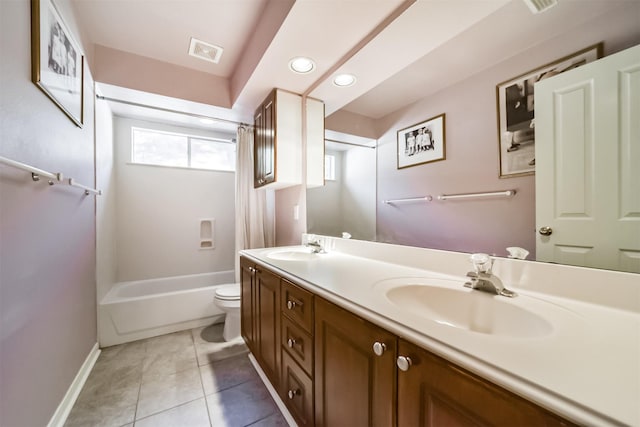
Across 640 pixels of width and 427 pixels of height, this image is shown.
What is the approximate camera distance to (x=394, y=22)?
1.11 metres

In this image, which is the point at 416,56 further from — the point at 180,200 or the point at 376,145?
the point at 180,200

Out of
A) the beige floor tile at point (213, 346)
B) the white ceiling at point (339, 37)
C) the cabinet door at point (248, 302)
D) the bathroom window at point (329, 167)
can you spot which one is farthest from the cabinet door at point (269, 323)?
the white ceiling at point (339, 37)

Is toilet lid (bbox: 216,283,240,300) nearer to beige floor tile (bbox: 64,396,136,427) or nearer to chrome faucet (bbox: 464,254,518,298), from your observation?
beige floor tile (bbox: 64,396,136,427)

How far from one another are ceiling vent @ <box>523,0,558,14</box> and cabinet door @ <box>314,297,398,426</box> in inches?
47.2

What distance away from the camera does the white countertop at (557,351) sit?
34cm

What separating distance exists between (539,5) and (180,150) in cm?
326

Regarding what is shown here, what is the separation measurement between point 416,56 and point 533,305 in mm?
1271

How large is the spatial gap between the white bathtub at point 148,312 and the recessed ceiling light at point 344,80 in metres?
2.22

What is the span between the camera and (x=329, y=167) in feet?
5.93

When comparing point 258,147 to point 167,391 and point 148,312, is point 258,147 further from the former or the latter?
point 167,391

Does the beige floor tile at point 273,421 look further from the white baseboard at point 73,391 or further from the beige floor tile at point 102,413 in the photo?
the white baseboard at point 73,391

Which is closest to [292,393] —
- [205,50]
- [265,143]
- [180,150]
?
[265,143]

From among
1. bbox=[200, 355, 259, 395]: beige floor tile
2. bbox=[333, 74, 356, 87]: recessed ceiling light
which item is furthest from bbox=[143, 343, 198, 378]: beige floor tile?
bbox=[333, 74, 356, 87]: recessed ceiling light

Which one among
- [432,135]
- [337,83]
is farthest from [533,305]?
[337,83]
